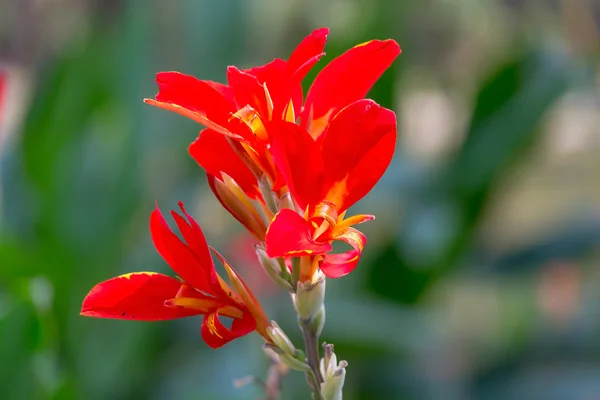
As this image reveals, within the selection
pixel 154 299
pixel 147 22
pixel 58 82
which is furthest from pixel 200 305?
pixel 147 22

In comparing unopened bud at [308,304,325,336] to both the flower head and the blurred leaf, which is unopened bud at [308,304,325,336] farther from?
the blurred leaf

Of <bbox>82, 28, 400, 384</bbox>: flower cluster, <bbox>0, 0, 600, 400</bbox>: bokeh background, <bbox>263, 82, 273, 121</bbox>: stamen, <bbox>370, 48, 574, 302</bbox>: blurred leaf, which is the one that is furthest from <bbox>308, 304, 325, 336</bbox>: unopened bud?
<bbox>370, 48, 574, 302</bbox>: blurred leaf

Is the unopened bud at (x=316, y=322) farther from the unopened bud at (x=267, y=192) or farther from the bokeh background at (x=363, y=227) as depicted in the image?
the bokeh background at (x=363, y=227)

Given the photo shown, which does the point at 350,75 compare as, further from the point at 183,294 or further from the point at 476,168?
the point at 476,168

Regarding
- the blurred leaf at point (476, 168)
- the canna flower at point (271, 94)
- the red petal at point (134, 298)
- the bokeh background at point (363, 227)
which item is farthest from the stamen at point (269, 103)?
the blurred leaf at point (476, 168)

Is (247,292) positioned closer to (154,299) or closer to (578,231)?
(154,299)

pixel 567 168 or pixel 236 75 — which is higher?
pixel 236 75

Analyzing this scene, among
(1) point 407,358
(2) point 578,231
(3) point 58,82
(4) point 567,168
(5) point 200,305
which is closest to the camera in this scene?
(5) point 200,305
